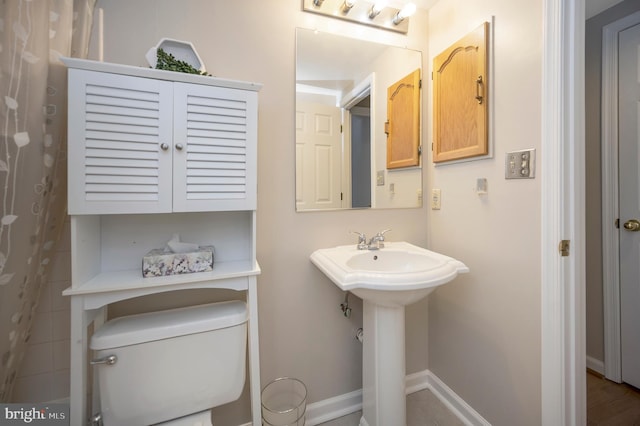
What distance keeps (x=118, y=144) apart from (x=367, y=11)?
1422mm

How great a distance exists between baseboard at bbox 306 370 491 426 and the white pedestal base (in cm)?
29

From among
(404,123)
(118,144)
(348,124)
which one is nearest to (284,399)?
(118,144)

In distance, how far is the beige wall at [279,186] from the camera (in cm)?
112

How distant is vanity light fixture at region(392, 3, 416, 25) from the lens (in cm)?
139

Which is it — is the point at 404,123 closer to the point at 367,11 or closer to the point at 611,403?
the point at 367,11

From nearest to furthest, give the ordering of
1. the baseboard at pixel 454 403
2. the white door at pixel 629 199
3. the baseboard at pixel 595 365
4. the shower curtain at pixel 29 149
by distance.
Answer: the shower curtain at pixel 29 149 → the baseboard at pixel 454 403 → the white door at pixel 629 199 → the baseboard at pixel 595 365

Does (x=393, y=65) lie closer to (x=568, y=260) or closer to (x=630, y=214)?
(x=568, y=260)

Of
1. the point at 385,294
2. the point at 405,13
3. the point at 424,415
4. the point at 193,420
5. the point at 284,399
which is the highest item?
the point at 405,13

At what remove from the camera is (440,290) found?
59.8 inches

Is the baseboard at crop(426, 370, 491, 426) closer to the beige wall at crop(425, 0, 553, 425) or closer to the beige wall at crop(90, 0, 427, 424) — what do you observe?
the beige wall at crop(425, 0, 553, 425)

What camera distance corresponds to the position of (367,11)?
1.44 meters

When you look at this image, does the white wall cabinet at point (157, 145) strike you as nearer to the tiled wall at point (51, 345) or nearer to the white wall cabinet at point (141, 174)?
the white wall cabinet at point (141, 174)

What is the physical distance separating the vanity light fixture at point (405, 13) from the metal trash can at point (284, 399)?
2047mm

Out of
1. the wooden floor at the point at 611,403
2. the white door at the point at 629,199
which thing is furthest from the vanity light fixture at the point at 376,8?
the wooden floor at the point at 611,403
